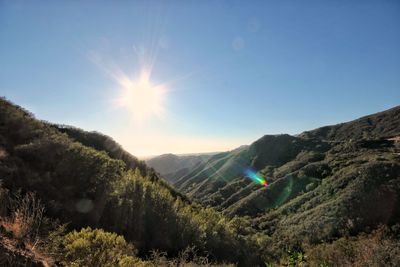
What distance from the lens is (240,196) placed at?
65062mm

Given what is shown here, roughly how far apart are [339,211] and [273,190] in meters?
22.1

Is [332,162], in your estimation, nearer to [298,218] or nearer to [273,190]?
[273,190]

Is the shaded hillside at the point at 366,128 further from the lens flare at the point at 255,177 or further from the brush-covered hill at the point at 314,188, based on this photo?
the lens flare at the point at 255,177

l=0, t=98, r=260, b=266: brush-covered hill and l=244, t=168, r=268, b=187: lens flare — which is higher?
l=0, t=98, r=260, b=266: brush-covered hill

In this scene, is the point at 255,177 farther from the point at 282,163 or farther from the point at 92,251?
the point at 92,251

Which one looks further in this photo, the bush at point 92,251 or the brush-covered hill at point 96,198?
the brush-covered hill at point 96,198

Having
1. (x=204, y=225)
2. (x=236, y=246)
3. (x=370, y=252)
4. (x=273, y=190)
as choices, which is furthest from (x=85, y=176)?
(x=273, y=190)

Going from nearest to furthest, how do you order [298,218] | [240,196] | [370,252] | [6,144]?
[370,252] < [6,144] < [298,218] < [240,196]

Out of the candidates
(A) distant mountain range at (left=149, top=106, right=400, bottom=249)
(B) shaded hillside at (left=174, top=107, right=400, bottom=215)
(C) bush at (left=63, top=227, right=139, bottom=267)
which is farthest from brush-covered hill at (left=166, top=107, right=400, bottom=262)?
(C) bush at (left=63, top=227, right=139, bottom=267)

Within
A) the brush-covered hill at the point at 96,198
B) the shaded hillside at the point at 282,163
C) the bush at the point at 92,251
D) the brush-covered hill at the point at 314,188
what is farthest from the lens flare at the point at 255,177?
the bush at the point at 92,251

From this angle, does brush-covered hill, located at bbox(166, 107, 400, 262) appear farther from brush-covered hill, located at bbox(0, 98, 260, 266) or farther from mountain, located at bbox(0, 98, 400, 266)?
brush-covered hill, located at bbox(0, 98, 260, 266)

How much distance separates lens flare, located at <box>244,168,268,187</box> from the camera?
70.4 m

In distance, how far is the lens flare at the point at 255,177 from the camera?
2772 inches

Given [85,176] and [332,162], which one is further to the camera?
[332,162]
